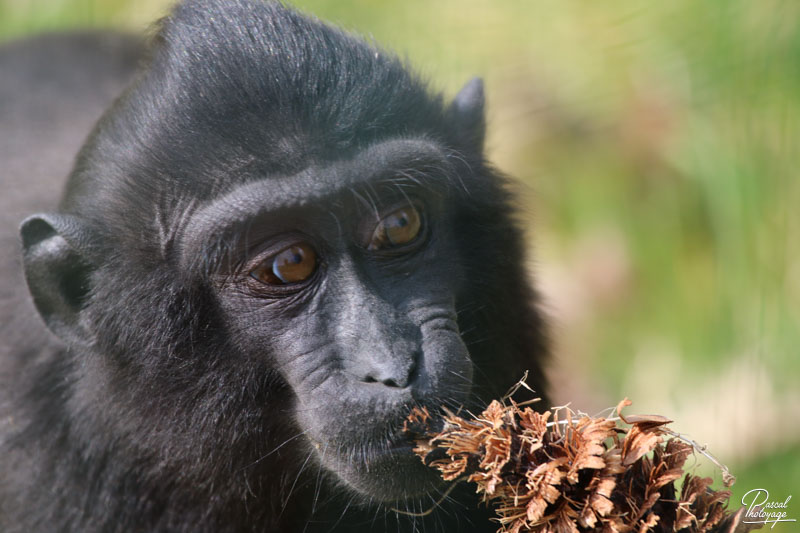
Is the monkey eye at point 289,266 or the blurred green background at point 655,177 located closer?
the monkey eye at point 289,266

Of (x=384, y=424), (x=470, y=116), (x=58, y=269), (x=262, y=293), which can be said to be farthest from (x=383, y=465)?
(x=470, y=116)

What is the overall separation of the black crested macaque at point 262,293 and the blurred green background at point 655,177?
63.5 inches

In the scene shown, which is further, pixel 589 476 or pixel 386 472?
pixel 386 472

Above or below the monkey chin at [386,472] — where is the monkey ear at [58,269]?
above

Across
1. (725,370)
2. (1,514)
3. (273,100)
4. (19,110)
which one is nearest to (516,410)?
(273,100)

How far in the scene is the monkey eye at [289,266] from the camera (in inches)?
127

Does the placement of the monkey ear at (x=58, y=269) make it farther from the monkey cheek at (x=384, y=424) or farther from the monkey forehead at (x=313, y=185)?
the monkey cheek at (x=384, y=424)

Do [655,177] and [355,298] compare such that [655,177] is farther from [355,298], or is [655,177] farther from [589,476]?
[589,476]

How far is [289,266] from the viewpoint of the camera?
127 inches

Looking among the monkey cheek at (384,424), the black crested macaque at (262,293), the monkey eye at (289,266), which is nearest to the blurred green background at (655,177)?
the black crested macaque at (262,293)

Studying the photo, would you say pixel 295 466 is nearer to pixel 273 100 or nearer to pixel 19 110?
pixel 273 100

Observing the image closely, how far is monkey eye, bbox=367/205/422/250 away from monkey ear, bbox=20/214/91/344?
3.48 feet

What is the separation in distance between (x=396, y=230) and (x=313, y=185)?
0.33m

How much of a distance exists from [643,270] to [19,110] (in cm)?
428
